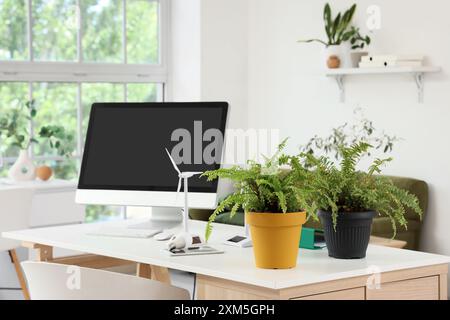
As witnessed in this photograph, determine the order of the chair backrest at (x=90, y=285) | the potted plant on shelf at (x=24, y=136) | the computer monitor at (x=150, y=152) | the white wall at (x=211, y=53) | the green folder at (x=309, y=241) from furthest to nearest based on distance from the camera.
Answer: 1. the white wall at (x=211, y=53)
2. the potted plant on shelf at (x=24, y=136)
3. the computer monitor at (x=150, y=152)
4. the green folder at (x=309, y=241)
5. the chair backrest at (x=90, y=285)

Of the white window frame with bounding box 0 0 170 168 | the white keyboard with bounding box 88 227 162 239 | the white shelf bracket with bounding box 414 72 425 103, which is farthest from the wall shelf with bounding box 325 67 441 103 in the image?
the white keyboard with bounding box 88 227 162 239

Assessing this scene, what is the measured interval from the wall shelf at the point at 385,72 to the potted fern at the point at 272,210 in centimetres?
300

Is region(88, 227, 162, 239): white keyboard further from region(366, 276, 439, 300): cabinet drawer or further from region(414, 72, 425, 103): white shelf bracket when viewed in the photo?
region(414, 72, 425, 103): white shelf bracket

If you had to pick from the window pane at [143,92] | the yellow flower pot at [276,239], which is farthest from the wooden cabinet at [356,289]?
the window pane at [143,92]

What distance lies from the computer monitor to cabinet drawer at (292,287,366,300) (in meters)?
0.83

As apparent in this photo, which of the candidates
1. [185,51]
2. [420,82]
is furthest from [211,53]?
[420,82]

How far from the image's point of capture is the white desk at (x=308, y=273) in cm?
236

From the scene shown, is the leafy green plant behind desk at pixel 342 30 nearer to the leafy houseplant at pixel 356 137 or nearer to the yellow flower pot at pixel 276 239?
the leafy houseplant at pixel 356 137

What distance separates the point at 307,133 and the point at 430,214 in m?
1.22

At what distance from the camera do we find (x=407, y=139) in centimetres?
560

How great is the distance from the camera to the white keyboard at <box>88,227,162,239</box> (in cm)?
313

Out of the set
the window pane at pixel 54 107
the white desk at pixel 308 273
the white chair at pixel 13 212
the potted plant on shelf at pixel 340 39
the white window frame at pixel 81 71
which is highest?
the potted plant on shelf at pixel 340 39

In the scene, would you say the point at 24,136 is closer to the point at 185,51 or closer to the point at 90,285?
the point at 185,51
